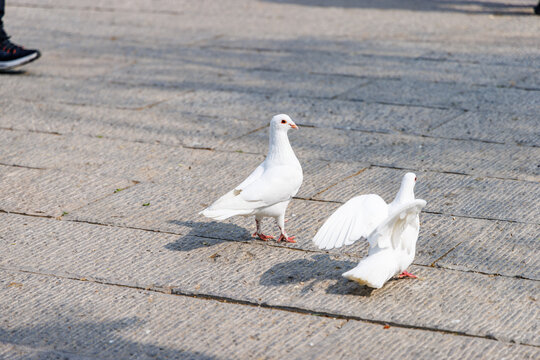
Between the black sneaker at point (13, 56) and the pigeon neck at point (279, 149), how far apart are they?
485 centimetres

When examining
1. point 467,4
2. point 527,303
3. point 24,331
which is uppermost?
point 467,4

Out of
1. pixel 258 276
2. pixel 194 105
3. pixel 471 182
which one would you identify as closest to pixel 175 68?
pixel 194 105

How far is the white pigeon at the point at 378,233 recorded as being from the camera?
361 centimetres

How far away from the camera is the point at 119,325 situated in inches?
139

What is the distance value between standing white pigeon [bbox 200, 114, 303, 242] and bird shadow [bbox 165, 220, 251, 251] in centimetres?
14

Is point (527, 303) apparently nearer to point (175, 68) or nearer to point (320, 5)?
point (175, 68)

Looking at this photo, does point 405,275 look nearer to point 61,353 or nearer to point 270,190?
point 270,190

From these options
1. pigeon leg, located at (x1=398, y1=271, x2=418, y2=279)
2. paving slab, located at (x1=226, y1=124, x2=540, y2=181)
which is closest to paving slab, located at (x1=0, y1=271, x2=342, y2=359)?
pigeon leg, located at (x1=398, y1=271, x2=418, y2=279)

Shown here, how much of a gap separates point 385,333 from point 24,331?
Answer: 165cm

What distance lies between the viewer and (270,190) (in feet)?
13.9

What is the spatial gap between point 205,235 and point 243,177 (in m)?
1.03

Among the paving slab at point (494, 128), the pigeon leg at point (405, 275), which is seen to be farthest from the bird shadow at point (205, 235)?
the paving slab at point (494, 128)

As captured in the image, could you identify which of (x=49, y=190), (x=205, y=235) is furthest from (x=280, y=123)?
(x=49, y=190)

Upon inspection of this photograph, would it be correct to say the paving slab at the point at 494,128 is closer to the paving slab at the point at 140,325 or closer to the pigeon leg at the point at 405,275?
the pigeon leg at the point at 405,275
